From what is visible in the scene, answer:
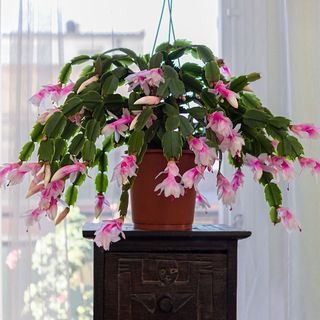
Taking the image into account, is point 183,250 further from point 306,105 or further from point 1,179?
point 306,105

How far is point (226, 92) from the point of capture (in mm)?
1017

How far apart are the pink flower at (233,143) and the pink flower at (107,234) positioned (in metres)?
0.24

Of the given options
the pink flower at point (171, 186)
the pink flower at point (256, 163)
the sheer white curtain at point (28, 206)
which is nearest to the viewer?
the pink flower at point (171, 186)

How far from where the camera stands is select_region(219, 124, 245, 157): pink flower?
3.22 feet

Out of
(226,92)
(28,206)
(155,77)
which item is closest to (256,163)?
(226,92)

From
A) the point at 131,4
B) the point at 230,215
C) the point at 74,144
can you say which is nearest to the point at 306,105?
the point at 230,215

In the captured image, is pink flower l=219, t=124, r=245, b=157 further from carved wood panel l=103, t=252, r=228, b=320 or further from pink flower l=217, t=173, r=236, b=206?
carved wood panel l=103, t=252, r=228, b=320

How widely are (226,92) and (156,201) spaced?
258 mm

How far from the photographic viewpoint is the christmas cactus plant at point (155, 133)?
0.98 meters

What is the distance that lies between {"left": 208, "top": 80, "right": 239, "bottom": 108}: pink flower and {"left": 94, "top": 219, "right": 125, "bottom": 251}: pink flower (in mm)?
301

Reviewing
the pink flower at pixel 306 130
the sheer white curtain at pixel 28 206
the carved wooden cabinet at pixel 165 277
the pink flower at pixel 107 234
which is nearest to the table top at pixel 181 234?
the carved wooden cabinet at pixel 165 277

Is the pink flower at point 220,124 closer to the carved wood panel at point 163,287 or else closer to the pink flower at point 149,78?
the pink flower at point 149,78

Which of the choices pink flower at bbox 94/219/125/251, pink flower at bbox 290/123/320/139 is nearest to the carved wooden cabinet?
pink flower at bbox 94/219/125/251

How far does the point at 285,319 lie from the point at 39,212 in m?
1.06
